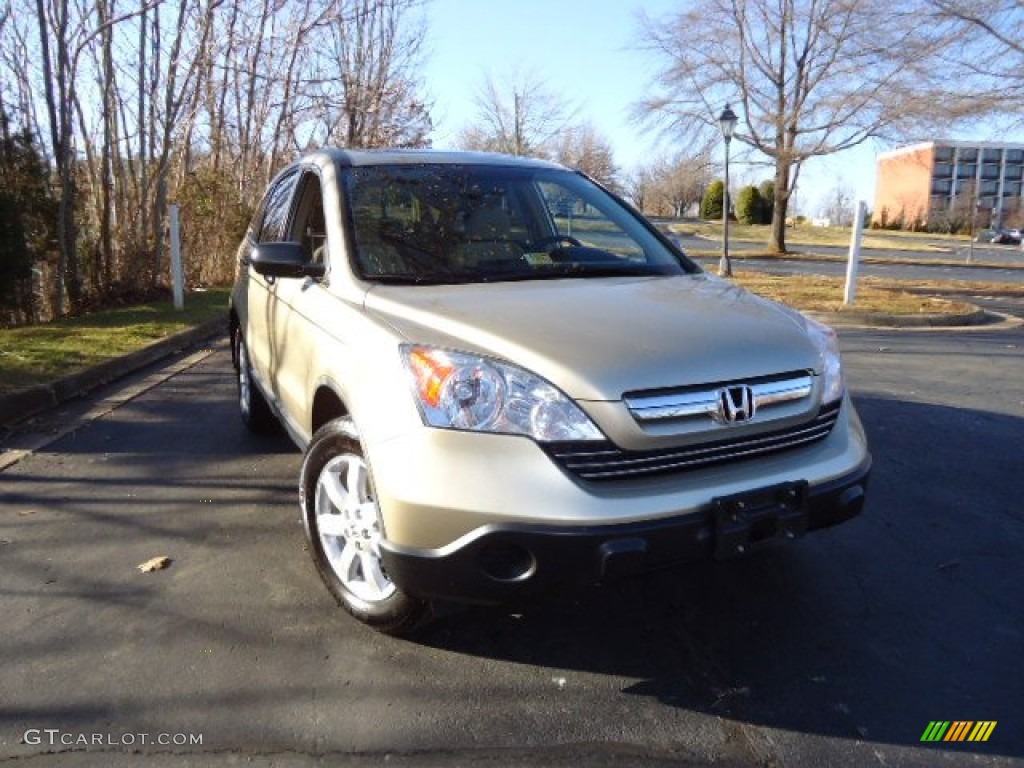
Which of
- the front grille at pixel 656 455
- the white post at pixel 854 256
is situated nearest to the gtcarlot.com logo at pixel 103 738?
the front grille at pixel 656 455

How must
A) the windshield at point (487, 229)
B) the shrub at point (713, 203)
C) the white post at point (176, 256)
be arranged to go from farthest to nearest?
→ the shrub at point (713, 203), the white post at point (176, 256), the windshield at point (487, 229)

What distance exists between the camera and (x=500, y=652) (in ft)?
9.05

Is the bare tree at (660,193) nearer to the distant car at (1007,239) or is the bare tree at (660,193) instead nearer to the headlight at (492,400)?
the distant car at (1007,239)

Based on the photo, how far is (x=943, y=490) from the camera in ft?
14.4

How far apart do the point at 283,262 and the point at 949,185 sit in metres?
123

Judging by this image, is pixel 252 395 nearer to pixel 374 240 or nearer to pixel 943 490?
pixel 374 240

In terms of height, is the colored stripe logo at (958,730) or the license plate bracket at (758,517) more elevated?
the license plate bracket at (758,517)

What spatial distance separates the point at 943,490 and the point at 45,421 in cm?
588

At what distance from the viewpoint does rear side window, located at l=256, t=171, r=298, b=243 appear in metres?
4.48

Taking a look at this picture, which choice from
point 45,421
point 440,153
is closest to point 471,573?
point 440,153

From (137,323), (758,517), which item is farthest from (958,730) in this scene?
(137,323)

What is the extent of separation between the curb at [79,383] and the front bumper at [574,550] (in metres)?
4.53

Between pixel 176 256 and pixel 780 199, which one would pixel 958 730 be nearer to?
pixel 176 256

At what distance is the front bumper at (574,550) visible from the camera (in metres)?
2.28
